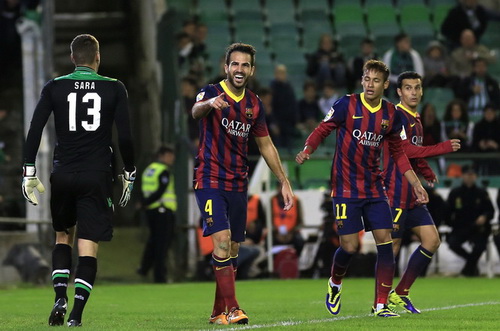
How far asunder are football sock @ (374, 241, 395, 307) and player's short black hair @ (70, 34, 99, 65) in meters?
2.82

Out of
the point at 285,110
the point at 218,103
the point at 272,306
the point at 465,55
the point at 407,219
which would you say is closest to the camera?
the point at 218,103

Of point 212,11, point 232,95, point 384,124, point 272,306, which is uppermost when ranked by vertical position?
point 212,11

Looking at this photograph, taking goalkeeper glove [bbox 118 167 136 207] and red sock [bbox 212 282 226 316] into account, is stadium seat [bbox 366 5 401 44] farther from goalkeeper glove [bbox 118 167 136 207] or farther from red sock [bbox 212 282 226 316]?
goalkeeper glove [bbox 118 167 136 207]

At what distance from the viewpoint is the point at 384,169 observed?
10438 millimetres

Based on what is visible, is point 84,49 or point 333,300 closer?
point 84,49

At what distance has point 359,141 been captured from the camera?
9531 mm

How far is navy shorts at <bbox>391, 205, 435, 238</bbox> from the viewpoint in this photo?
10.3 metres

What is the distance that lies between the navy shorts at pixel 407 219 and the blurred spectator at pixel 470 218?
25.2 feet

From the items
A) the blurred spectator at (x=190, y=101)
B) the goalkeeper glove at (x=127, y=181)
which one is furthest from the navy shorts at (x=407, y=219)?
the blurred spectator at (x=190, y=101)

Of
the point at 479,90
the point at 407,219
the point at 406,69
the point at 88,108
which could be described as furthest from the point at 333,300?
the point at 479,90

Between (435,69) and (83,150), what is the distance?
1469 cm

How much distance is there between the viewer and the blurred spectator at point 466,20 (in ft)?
77.2

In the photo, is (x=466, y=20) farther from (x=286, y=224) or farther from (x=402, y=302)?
(x=402, y=302)

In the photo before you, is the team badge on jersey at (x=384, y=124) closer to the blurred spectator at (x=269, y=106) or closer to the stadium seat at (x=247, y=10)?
the blurred spectator at (x=269, y=106)
